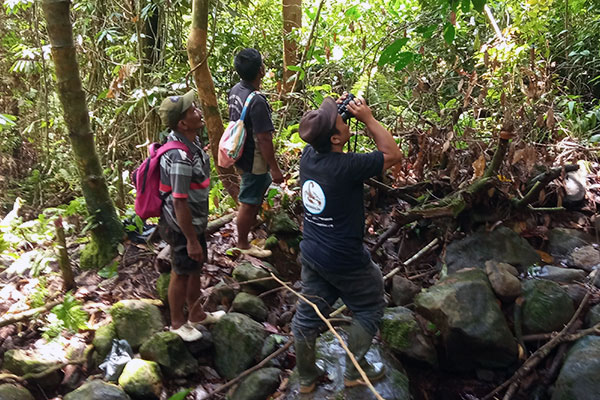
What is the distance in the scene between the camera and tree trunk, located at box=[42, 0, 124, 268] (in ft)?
13.4

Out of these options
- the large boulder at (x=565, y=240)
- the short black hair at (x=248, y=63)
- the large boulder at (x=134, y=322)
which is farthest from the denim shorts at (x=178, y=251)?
the large boulder at (x=565, y=240)

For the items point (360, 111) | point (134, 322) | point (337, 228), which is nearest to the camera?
point (360, 111)

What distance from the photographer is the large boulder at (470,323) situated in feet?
12.2

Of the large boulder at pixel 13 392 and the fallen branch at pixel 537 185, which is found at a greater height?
the fallen branch at pixel 537 185

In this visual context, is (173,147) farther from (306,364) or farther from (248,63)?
(306,364)

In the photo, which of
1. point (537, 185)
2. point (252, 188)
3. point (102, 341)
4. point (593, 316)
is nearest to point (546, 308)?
point (593, 316)

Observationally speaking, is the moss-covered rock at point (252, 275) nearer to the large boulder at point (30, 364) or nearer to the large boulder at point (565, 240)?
the large boulder at point (30, 364)

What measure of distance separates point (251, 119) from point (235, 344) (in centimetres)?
206

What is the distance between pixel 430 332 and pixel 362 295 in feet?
4.05

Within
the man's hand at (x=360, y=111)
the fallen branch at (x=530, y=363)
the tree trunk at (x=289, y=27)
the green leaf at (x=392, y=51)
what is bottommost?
the fallen branch at (x=530, y=363)

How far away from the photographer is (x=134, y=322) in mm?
3992

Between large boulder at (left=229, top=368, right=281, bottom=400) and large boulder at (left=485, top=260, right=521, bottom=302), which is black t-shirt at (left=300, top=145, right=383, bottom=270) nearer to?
large boulder at (left=229, top=368, right=281, bottom=400)

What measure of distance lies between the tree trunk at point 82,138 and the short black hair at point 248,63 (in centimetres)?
159

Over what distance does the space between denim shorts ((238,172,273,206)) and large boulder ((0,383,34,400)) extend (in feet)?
7.98
